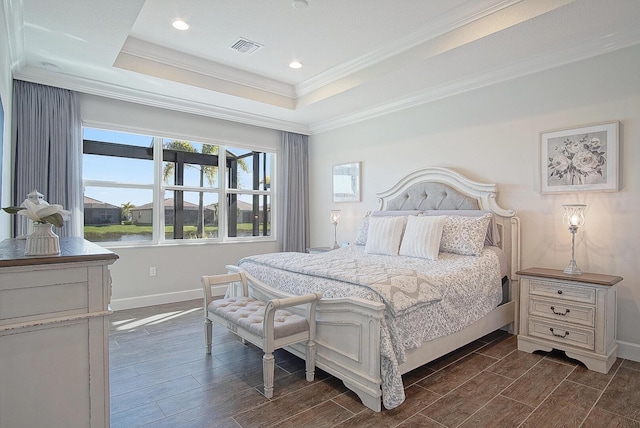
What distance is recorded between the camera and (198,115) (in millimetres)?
5004

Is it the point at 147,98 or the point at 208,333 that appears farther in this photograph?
the point at 147,98

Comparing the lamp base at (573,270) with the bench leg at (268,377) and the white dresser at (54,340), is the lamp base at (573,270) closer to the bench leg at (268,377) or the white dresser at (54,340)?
the bench leg at (268,377)

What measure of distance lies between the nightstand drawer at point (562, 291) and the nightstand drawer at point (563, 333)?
0.22 meters

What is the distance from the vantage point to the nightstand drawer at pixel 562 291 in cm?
272

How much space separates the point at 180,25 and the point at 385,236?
111 inches

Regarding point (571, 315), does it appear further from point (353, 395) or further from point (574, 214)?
point (353, 395)

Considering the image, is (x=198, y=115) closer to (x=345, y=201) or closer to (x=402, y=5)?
(x=345, y=201)

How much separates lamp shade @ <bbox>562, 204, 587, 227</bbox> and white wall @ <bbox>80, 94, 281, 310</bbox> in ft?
13.4

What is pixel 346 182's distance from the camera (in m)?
5.43

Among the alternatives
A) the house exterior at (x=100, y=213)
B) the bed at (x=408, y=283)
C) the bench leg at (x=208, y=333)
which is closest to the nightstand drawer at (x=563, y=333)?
the bed at (x=408, y=283)

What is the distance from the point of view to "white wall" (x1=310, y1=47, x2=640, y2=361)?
292 centimetres

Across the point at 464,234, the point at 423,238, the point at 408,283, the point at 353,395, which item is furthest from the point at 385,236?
the point at 353,395

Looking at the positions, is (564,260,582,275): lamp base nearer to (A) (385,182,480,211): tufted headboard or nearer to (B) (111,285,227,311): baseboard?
(A) (385,182,480,211): tufted headboard

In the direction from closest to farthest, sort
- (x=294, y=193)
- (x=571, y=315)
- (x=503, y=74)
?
(x=571, y=315) < (x=503, y=74) < (x=294, y=193)
